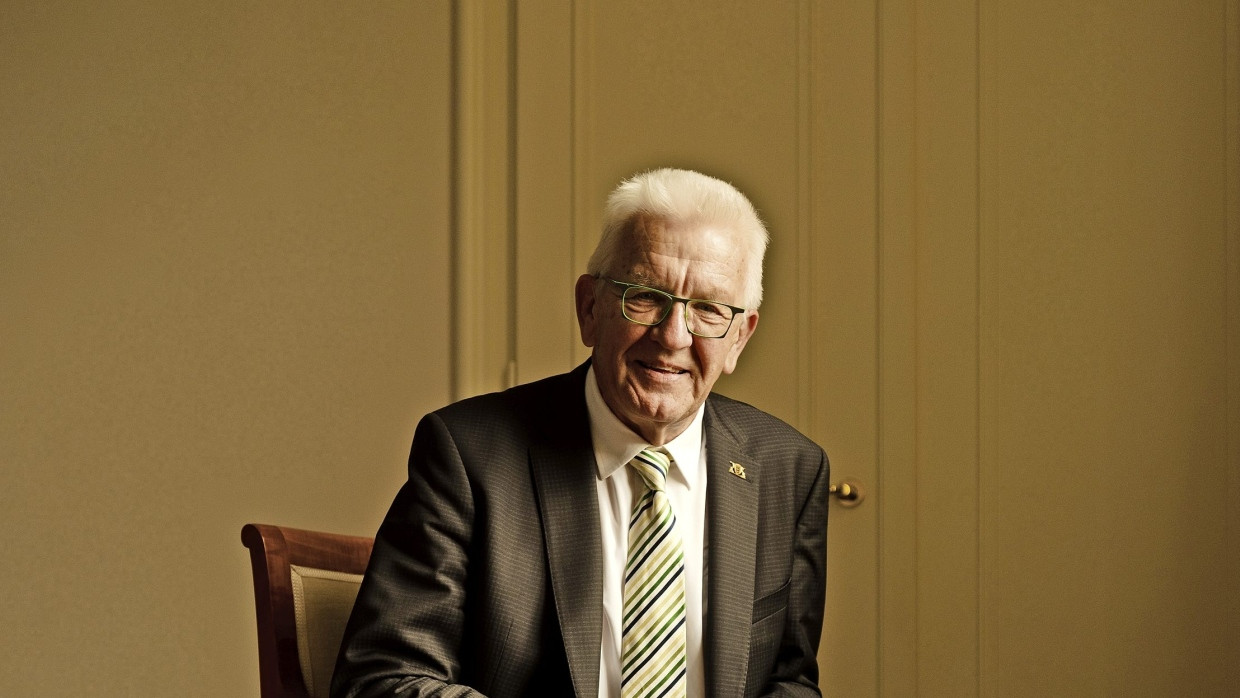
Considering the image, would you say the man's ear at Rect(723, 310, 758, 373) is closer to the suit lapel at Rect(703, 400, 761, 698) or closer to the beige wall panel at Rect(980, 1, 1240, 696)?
the suit lapel at Rect(703, 400, 761, 698)

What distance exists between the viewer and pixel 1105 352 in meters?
2.86

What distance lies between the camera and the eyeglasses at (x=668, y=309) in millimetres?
1710

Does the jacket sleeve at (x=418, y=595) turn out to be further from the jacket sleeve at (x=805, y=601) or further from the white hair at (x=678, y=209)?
the jacket sleeve at (x=805, y=601)

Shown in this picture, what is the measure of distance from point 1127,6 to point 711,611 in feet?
6.69

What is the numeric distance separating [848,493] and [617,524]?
1.39 metres

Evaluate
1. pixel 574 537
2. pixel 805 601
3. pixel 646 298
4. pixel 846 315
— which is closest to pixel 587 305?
pixel 646 298

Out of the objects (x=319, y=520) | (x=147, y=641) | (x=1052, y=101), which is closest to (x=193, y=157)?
(x=319, y=520)

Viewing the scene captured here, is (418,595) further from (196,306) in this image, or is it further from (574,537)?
(196,306)

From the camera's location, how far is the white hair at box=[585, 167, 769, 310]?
67.4 inches

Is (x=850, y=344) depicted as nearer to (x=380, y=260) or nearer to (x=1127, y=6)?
(x=1127, y=6)

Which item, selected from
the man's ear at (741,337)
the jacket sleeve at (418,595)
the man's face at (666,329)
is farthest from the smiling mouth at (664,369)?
the jacket sleeve at (418,595)

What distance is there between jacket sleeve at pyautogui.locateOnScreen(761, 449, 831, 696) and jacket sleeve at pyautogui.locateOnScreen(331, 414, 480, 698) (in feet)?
1.76

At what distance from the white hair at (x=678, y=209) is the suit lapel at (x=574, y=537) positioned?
275 mm

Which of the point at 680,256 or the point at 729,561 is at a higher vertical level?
the point at 680,256
